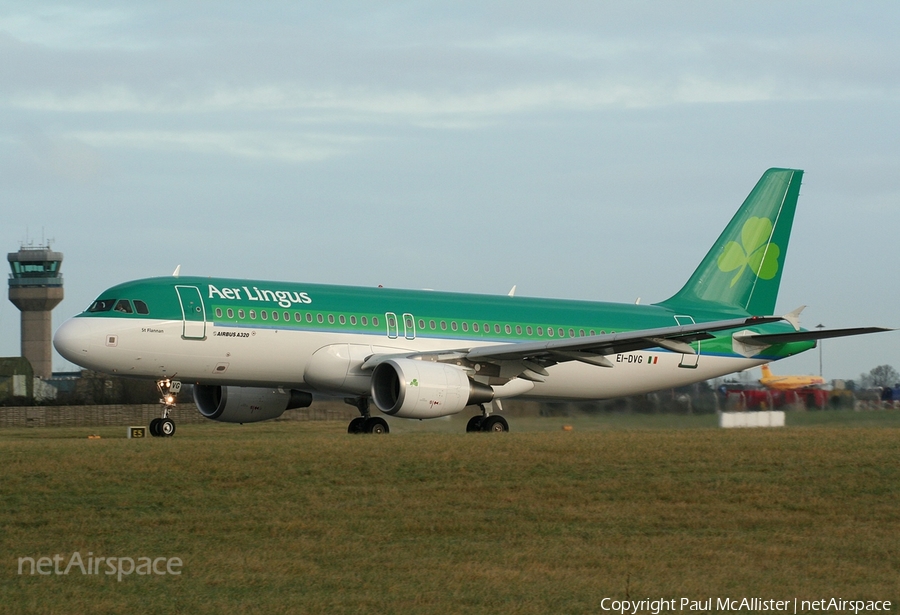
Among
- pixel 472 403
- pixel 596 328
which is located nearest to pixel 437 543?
pixel 472 403

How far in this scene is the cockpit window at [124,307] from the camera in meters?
25.4

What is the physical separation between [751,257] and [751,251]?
170 millimetres

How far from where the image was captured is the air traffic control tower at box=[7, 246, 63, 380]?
10925cm

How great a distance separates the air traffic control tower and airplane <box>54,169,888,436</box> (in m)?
86.2

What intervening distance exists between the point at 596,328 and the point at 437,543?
646 inches

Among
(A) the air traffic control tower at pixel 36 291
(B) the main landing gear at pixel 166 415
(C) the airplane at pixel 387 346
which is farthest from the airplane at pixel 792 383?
(A) the air traffic control tower at pixel 36 291

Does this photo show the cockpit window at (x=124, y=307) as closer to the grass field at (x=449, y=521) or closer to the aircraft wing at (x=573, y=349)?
the grass field at (x=449, y=521)

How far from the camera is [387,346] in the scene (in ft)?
90.4

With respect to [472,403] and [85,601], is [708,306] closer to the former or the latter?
[472,403]
